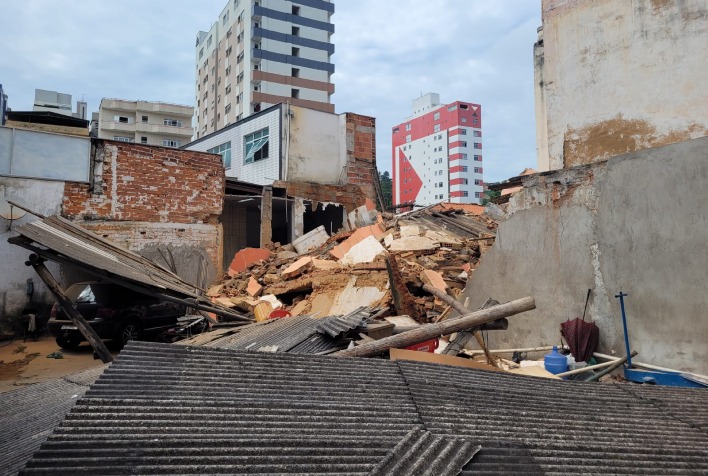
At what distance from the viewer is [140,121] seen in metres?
53.1

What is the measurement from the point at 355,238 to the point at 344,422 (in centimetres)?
1160

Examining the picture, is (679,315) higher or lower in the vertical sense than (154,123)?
lower

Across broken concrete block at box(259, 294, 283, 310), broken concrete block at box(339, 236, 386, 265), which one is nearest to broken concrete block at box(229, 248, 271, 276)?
broken concrete block at box(259, 294, 283, 310)

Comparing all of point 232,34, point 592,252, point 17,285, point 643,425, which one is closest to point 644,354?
point 592,252

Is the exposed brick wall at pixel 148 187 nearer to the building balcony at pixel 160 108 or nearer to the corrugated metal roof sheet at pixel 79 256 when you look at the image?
the corrugated metal roof sheet at pixel 79 256

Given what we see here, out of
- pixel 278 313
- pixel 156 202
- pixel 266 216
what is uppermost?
pixel 156 202

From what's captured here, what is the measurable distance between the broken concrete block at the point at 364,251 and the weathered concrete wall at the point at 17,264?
801cm

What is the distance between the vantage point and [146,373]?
8.95 ft

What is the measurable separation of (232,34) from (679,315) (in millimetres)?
50592

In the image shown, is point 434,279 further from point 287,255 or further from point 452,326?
point 287,255

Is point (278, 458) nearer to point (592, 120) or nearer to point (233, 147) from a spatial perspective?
point (592, 120)

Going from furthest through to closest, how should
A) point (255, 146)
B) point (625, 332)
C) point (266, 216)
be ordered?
point (255, 146), point (266, 216), point (625, 332)

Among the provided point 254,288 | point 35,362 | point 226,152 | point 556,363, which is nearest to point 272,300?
point 254,288

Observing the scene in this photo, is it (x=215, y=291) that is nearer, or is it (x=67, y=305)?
(x=67, y=305)
